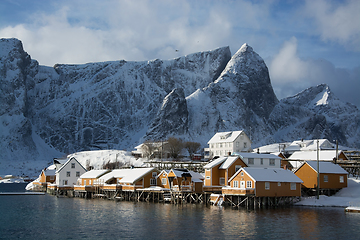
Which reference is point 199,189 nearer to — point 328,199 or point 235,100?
point 328,199

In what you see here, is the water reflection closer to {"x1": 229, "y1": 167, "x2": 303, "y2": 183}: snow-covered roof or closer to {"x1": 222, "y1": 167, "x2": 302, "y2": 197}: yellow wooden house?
{"x1": 222, "y1": 167, "x2": 302, "y2": 197}: yellow wooden house

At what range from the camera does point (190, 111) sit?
192 m

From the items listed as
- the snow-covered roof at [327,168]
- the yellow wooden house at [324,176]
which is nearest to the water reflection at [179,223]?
the yellow wooden house at [324,176]

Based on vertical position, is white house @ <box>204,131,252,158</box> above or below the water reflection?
above

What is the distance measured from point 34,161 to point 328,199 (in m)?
149

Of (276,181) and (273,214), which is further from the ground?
(276,181)

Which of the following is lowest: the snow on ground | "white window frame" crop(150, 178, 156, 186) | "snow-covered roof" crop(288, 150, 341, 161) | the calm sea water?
the calm sea water

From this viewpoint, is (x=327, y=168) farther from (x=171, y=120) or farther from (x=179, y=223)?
(x=171, y=120)

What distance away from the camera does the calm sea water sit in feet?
118

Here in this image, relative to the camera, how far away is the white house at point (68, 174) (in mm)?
89688

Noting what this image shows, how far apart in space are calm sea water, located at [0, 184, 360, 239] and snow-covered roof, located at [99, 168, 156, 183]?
17.0m

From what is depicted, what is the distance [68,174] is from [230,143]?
46798 millimetres

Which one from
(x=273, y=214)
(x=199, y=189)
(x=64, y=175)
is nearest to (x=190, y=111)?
(x=64, y=175)

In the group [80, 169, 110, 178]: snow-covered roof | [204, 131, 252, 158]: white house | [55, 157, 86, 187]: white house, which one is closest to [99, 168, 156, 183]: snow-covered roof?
[80, 169, 110, 178]: snow-covered roof
